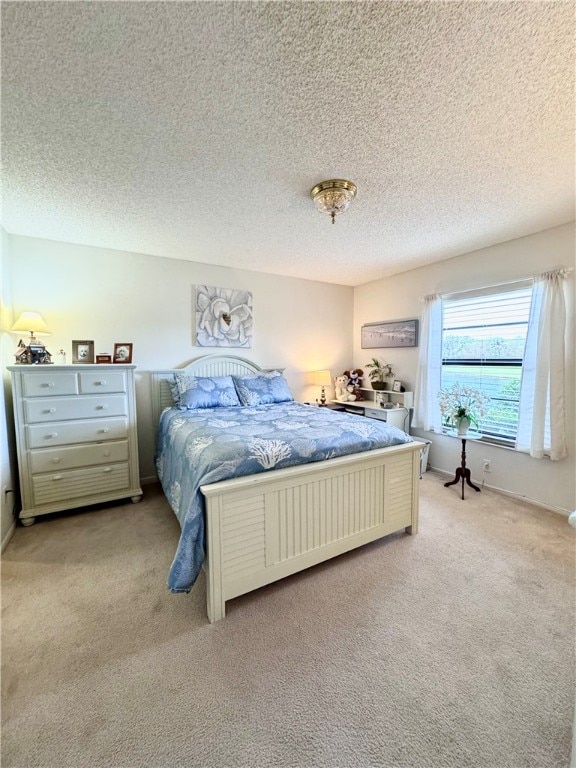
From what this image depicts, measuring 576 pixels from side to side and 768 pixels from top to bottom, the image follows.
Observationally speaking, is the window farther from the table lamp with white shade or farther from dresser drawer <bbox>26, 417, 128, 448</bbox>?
the table lamp with white shade

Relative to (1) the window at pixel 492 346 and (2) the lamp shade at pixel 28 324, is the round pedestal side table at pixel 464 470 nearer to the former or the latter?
(1) the window at pixel 492 346

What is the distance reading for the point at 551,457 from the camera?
2.60 m

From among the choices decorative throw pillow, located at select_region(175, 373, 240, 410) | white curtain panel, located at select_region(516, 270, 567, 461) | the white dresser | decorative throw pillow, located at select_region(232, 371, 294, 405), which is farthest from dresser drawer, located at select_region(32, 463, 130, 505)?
white curtain panel, located at select_region(516, 270, 567, 461)

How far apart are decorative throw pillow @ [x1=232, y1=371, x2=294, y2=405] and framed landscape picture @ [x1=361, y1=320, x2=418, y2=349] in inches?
63.1

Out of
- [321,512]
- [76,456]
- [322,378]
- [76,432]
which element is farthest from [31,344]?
[322,378]

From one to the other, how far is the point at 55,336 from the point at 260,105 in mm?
2772

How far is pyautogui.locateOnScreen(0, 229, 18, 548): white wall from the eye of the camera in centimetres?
228

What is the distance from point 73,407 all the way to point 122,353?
2.50 feet

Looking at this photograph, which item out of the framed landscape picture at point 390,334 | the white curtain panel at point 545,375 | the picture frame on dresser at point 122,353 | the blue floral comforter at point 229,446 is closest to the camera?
the blue floral comforter at point 229,446

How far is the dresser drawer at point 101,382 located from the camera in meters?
2.64

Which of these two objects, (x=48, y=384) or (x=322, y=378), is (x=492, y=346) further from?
(x=48, y=384)

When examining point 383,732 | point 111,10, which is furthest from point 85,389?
point 383,732

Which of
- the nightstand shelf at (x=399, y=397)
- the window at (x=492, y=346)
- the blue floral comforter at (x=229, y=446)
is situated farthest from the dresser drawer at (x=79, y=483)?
the window at (x=492, y=346)

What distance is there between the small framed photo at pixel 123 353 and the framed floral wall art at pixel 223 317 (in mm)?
750
